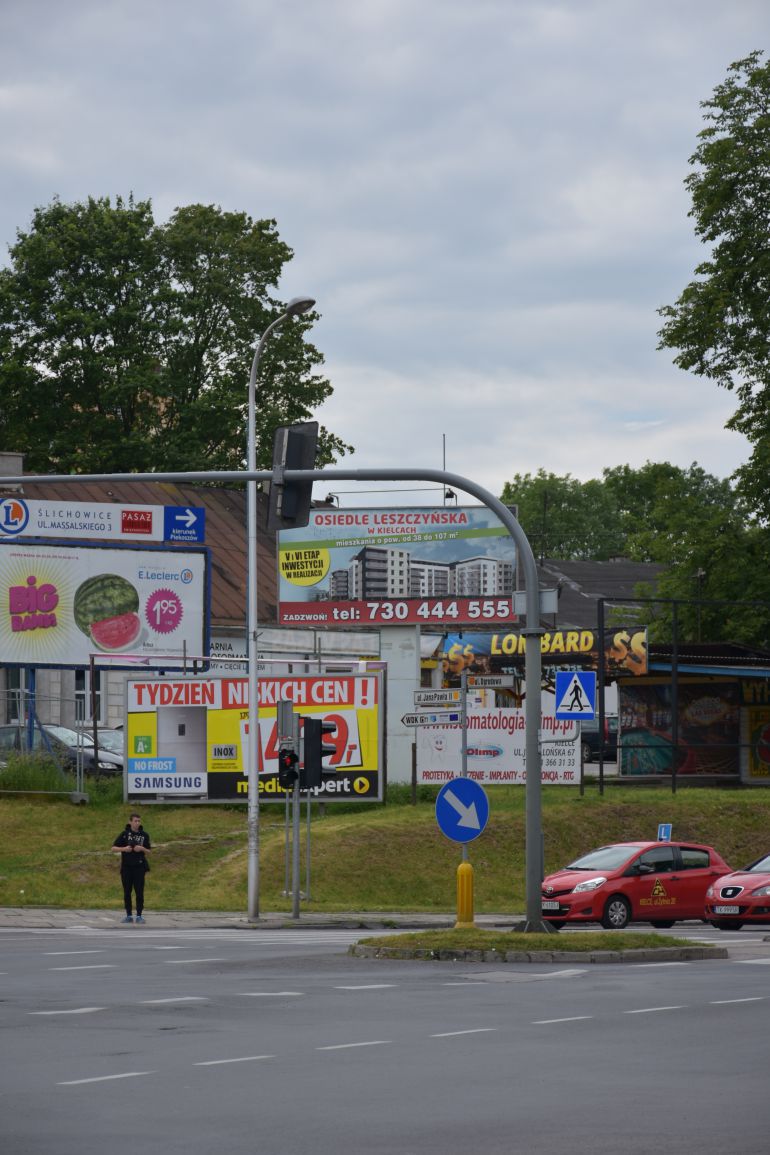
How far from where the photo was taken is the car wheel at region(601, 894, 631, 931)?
27.5 m

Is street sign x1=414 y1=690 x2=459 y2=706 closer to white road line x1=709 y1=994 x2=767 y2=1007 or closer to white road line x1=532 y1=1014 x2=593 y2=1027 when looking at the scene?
white road line x1=709 y1=994 x2=767 y2=1007

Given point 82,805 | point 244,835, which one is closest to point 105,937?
point 244,835

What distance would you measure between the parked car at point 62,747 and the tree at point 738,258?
1779cm

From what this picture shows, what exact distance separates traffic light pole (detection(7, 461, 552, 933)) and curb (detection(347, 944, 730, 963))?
3.75 feet

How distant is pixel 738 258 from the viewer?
153 feet

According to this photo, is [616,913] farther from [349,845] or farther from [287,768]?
[349,845]

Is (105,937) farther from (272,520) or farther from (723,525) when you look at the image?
(723,525)

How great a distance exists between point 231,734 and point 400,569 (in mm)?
Result: 15788

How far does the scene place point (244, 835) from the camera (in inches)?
1423

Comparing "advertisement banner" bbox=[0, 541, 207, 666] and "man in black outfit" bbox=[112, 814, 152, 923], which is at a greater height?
"advertisement banner" bbox=[0, 541, 207, 666]

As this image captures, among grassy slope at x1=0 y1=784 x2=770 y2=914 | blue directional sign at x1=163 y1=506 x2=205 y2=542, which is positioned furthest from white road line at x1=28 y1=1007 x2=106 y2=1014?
blue directional sign at x1=163 y1=506 x2=205 y2=542

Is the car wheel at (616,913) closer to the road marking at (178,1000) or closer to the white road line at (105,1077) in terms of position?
the road marking at (178,1000)

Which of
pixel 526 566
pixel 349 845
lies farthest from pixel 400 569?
pixel 526 566

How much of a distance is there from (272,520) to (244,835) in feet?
53.6
